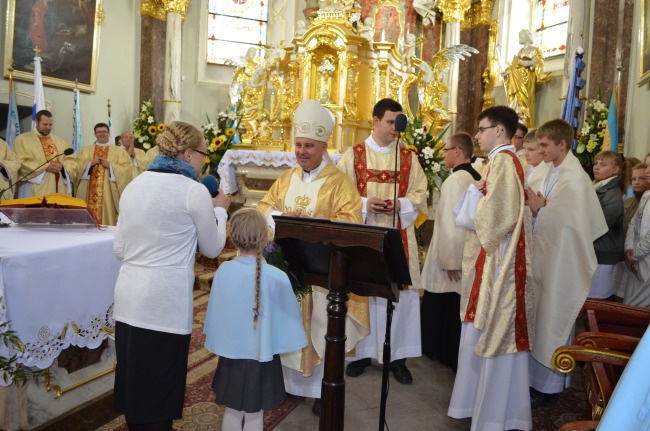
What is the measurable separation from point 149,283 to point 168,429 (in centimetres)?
73

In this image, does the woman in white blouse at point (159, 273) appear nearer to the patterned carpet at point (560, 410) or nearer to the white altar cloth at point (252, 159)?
the patterned carpet at point (560, 410)

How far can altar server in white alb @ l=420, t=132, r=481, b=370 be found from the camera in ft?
14.6

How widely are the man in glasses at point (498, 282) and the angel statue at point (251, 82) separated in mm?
6739

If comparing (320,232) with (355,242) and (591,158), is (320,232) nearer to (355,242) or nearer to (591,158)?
(355,242)

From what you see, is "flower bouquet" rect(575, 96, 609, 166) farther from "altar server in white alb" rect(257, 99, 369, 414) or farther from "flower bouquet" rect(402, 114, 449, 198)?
"altar server in white alb" rect(257, 99, 369, 414)

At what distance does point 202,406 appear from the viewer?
12.1 feet

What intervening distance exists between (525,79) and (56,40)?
8.37 metres

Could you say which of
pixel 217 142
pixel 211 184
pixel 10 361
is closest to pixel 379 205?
pixel 211 184

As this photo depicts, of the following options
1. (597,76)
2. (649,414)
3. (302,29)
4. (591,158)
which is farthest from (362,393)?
(302,29)

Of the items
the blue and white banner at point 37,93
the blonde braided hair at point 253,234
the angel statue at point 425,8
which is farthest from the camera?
the angel statue at point 425,8

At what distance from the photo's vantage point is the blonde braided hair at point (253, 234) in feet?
8.68

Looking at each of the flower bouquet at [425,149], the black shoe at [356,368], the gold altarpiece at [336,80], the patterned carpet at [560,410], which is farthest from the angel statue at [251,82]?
the patterned carpet at [560,410]

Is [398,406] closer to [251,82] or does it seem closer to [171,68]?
[251,82]

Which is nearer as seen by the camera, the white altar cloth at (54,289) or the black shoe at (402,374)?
the white altar cloth at (54,289)
